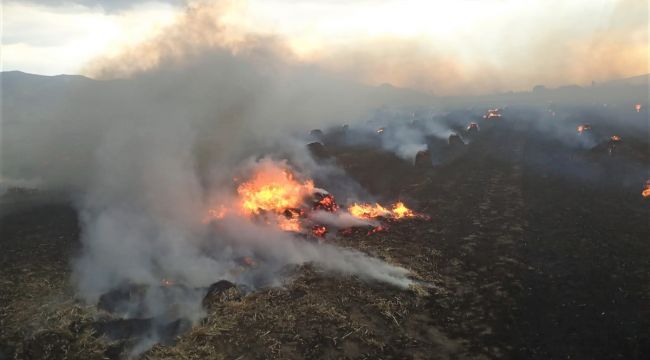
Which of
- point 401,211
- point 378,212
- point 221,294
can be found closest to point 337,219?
point 378,212

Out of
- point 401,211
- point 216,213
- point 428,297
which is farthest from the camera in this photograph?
point 401,211

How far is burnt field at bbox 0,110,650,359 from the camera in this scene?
43.3 ft

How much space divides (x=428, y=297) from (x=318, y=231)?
7662 millimetres

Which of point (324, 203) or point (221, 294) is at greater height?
point (324, 203)

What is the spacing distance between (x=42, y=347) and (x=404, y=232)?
17.3m

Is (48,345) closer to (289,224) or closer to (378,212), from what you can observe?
(289,224)

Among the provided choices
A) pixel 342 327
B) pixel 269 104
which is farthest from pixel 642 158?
pixel 269 104

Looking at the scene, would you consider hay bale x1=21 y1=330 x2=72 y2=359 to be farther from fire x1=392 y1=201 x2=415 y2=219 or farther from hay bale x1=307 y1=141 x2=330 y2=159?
hay bale x1=307 y1=141 x2=330 y2=159

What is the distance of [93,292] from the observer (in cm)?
1576

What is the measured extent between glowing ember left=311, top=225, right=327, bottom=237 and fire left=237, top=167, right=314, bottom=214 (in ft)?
7.31

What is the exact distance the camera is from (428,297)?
16516 mm

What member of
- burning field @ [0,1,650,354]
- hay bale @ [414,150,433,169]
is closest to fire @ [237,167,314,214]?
burning field @ [0,1,650,354]

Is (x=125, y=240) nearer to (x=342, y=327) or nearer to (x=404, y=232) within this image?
(x=342, y=327)

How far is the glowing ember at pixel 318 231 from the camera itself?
22.2 meters
